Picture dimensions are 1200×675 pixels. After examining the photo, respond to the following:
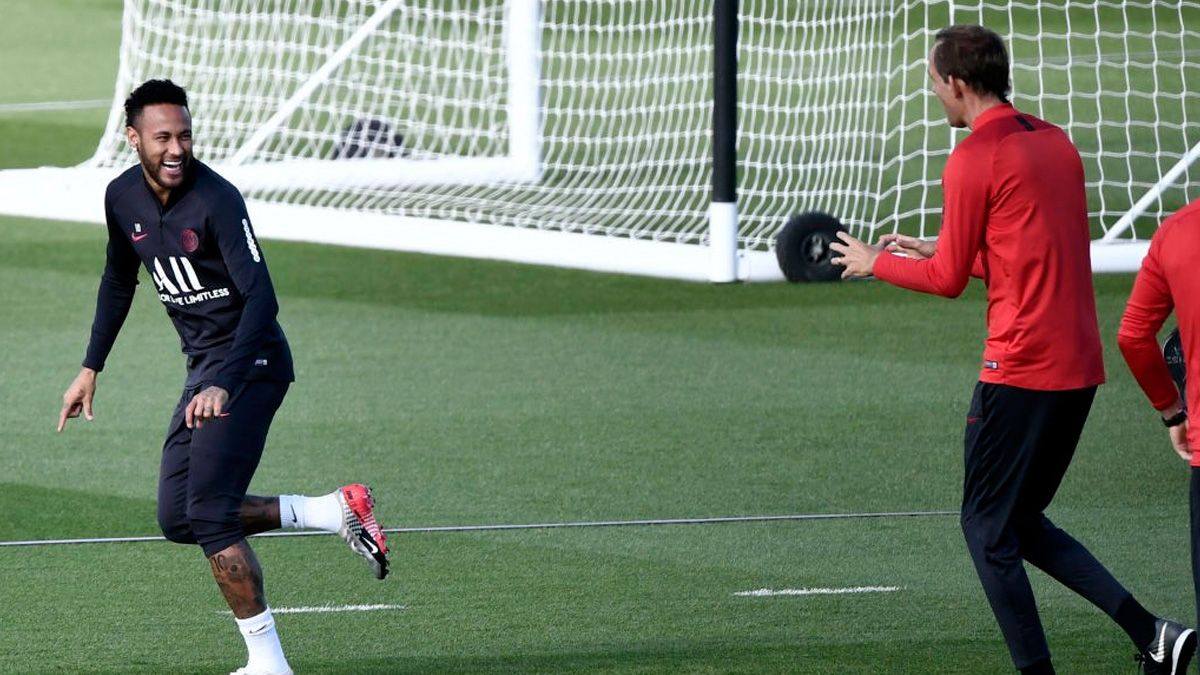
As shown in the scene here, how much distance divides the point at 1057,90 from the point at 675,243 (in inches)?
310

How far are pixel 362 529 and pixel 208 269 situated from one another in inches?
33.3

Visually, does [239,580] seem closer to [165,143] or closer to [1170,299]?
[165,143]

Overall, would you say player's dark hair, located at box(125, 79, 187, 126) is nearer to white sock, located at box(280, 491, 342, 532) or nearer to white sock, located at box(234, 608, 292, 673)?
white sock, located at box(280, 491, 342, 532)

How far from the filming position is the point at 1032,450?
508cm

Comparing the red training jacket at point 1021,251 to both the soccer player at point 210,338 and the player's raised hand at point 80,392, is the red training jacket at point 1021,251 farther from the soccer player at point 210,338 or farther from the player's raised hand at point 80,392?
the player's raised hand at point 80,392

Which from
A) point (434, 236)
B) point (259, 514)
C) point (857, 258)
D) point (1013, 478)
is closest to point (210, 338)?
point (259, 514)

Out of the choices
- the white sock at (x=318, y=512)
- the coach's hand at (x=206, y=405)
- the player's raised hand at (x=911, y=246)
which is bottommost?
the white sock at (x=318, y=512)

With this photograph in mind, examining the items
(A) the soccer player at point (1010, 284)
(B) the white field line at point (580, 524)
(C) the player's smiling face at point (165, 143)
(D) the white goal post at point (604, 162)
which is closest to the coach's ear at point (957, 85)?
(A) the soccer player at point (1010, 284)

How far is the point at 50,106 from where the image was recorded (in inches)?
886

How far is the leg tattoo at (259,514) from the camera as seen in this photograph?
18.9ft

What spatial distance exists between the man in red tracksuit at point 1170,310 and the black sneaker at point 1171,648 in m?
0.70

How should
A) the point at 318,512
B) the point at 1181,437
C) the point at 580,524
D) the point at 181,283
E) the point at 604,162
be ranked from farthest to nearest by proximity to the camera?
the point at 604,162
the point at 580,524
the point at 318,512
the point at 181,283
the point at 1181,437

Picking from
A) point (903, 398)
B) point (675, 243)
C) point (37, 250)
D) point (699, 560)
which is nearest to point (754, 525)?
point (699, 560)

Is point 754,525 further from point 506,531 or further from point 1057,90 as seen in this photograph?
point 1057,90
